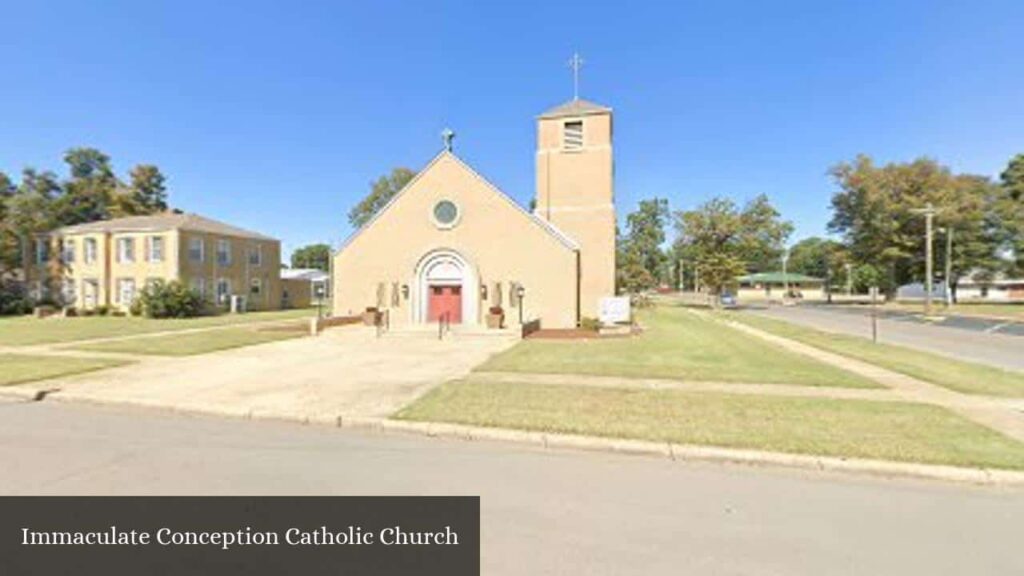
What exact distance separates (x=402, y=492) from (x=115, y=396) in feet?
23.7

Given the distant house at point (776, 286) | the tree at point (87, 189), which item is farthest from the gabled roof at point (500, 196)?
the distant house at point (776, 286)

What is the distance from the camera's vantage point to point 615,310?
25.0 m

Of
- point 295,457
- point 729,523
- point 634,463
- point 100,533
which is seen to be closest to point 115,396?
point 295,457

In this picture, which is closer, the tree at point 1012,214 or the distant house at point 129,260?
the distant house at point 129,260

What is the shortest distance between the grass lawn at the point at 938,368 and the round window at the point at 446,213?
15.6m

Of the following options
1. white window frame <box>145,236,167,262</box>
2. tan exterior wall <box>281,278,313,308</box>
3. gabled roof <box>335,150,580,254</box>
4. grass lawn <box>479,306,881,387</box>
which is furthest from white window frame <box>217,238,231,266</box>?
grass lawn <box>479,306,881,387</box>

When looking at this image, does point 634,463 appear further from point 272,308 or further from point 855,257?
point 855,257

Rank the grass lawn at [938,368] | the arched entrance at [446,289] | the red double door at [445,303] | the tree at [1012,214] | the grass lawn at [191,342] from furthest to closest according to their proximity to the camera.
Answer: the tree at [1012,214]
the red double door at [445,303]
the arched entrance at [446,289]
the grass lawn at [191,342]
the grass lawn at [938,368]

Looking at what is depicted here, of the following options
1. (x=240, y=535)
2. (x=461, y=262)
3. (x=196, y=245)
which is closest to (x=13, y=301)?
(x=196, y=245)

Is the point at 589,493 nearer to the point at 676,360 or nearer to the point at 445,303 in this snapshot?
the point at 676,360

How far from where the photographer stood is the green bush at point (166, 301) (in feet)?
110

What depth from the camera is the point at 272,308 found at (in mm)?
45281

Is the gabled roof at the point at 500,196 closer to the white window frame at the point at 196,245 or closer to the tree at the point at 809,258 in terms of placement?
the white window frame at the point at 196,245

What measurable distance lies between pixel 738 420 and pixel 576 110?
2410cm
